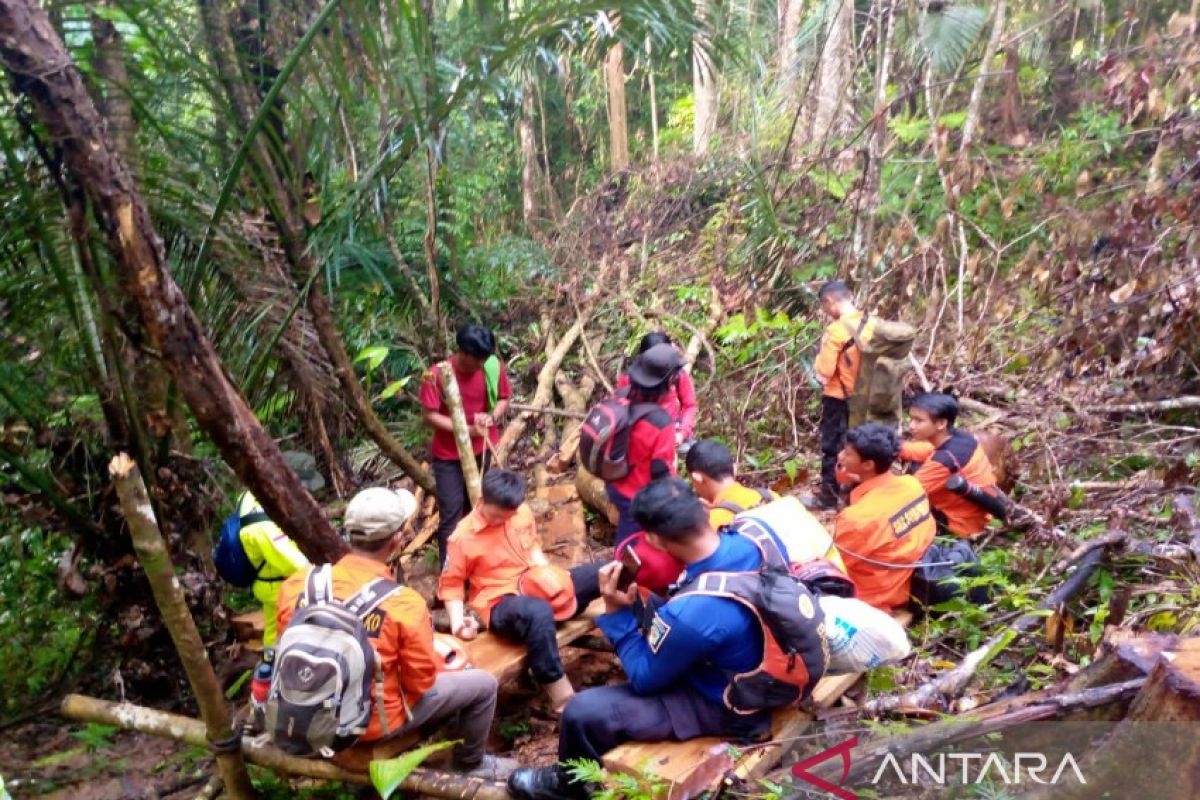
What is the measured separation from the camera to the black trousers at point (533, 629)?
385 centimetres

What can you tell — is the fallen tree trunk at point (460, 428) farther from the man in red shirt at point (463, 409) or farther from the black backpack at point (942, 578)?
the black backpack at point (942, 578)

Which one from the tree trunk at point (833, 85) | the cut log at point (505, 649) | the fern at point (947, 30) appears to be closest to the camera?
the cut log at point (505, 649)

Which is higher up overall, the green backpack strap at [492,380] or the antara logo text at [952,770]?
the green backpack strap at [492,380]

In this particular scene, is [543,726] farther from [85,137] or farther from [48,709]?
[85,137]

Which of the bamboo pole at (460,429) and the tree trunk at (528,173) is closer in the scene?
the bamboo pole at (460,429)

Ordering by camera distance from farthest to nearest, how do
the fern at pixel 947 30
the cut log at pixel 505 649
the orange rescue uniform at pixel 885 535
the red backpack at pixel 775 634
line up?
the fern at pixel 947 30, the orange rescue uniform at pixel 885 535, the cut log at pixel 505 649, the red backpack at pixel 775 634

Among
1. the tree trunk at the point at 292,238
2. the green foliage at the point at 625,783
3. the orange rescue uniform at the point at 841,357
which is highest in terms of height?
the tree trunk at the point at 292,238

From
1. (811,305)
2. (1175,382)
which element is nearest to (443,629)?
(1175,382)

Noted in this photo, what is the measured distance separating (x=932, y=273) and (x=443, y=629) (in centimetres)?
574

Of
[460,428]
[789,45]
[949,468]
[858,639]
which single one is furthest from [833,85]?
[858,639]

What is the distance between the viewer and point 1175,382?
5.46 metres

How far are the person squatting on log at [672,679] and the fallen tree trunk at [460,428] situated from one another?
1.81 m

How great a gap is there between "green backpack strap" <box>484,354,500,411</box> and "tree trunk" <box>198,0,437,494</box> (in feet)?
2.16

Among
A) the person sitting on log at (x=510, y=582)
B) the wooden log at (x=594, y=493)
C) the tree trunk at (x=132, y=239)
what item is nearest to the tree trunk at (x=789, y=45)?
the wooden log at (x=594, y=493)
